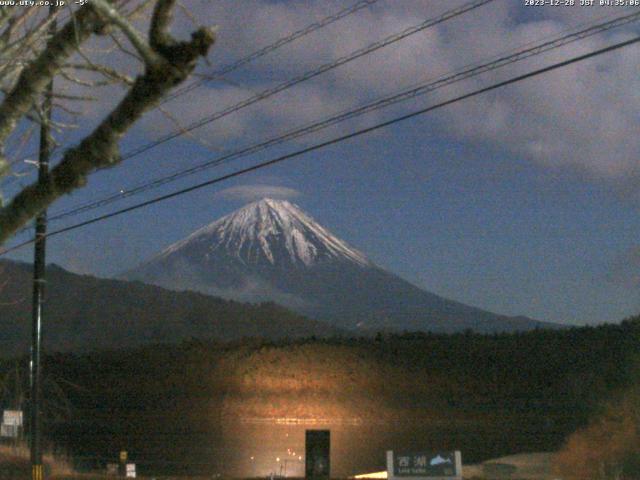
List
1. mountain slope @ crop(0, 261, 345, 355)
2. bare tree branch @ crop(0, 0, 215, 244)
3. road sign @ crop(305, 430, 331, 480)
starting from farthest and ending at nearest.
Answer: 1. mountain slope @ crop(0, 261, 345, 355)
2. road sign @ crop(305, 430, 331, 480)
3. bare tree branch @ crop(0, 0, 215, 244)

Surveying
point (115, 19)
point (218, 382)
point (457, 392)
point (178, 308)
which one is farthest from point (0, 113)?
point (178, 308)

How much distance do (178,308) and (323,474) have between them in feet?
304

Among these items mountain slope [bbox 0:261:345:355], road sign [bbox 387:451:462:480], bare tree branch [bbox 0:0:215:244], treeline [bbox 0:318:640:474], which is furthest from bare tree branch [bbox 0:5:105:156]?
mountain slope [bbox 0:261:345:355]

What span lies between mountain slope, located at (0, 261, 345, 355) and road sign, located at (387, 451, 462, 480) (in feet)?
263

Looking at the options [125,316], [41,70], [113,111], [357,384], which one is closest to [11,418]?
[41,70]

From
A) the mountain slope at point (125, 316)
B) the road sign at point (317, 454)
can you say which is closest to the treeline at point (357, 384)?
the road sign at point (317, 454)

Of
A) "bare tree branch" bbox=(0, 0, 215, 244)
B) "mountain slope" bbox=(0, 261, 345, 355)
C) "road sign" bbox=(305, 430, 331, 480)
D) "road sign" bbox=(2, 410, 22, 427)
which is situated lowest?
"road sign" bbox=(305, 430, 331, 480)

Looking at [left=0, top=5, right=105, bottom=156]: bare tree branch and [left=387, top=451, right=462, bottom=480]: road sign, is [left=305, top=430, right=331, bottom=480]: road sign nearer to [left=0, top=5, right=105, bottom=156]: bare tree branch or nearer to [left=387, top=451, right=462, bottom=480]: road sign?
[left=387, top=451, right=462, bottom=480]: road sign

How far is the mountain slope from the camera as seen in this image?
101 metres

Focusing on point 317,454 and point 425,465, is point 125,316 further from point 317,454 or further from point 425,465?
point 425,465

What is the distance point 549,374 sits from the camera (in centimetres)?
5453

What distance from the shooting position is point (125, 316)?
11062 cm

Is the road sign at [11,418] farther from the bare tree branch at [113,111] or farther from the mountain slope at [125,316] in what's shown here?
the mountain slope at [125,316]

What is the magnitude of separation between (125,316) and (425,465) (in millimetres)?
96115
